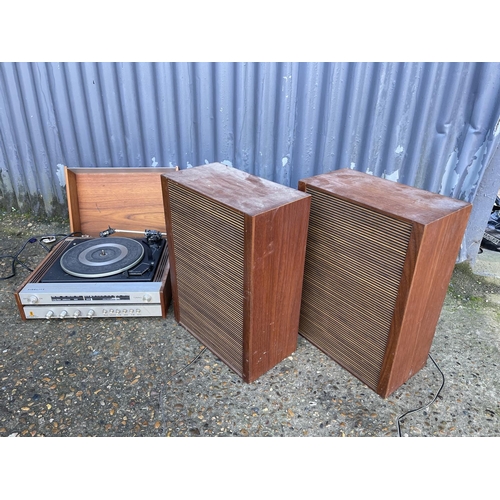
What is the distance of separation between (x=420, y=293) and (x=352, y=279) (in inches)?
10.3

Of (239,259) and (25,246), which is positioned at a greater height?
(239,259)

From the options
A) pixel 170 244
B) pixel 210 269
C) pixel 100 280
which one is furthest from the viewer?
pixel 100 280

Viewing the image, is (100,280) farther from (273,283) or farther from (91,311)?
(273,283)

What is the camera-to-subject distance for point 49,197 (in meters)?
3.06

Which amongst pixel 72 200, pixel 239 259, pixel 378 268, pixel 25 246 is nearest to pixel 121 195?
pixel 72 200

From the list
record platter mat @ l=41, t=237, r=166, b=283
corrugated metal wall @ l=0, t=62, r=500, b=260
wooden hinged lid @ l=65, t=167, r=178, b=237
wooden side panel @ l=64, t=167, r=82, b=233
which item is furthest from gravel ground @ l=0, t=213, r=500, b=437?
corrugated metal wall @ l=0, t=62, r=500, b=260

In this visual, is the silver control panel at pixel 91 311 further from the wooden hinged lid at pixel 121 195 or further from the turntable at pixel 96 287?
the wooden hinged lid at pixel 121 195

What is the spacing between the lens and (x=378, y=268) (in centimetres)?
149

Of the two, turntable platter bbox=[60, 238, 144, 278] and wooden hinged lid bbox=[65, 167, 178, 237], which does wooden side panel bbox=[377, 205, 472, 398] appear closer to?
turntable platter bbox=[60, 238, 144, 278]

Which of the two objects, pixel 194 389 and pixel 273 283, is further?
pixel 194 389

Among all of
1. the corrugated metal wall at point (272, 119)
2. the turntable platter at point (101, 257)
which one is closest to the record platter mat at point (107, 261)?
the turntable platter at point (101, 257)

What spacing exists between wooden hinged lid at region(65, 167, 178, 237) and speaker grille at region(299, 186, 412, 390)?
1298mm

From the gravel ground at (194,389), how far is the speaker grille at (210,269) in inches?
5.3

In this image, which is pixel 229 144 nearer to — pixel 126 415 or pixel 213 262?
pixel 213 262
